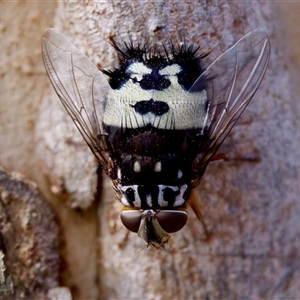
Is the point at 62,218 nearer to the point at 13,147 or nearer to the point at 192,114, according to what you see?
the point at 13,147

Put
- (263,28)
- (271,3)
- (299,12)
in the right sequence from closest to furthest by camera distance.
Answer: (263,28)
(271,3)
(299,12)

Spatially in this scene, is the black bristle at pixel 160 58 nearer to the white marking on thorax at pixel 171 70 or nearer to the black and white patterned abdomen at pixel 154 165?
the white marking on thorax at pixel 171 70

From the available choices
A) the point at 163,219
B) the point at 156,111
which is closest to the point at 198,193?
the point at 163,219

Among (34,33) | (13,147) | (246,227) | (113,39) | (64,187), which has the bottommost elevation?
(246,227)

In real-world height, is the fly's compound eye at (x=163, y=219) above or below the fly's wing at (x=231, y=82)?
below

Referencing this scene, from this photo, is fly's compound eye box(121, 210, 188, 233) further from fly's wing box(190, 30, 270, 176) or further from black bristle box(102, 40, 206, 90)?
black bristle box(102, 40, 206, 90)

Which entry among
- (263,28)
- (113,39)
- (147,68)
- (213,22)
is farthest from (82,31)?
(263,28)

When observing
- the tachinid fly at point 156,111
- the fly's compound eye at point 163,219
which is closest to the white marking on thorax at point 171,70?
the tachinid fly at point 156,111

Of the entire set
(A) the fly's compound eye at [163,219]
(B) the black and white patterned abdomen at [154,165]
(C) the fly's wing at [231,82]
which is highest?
(C) the fly's wing at [231,82]
